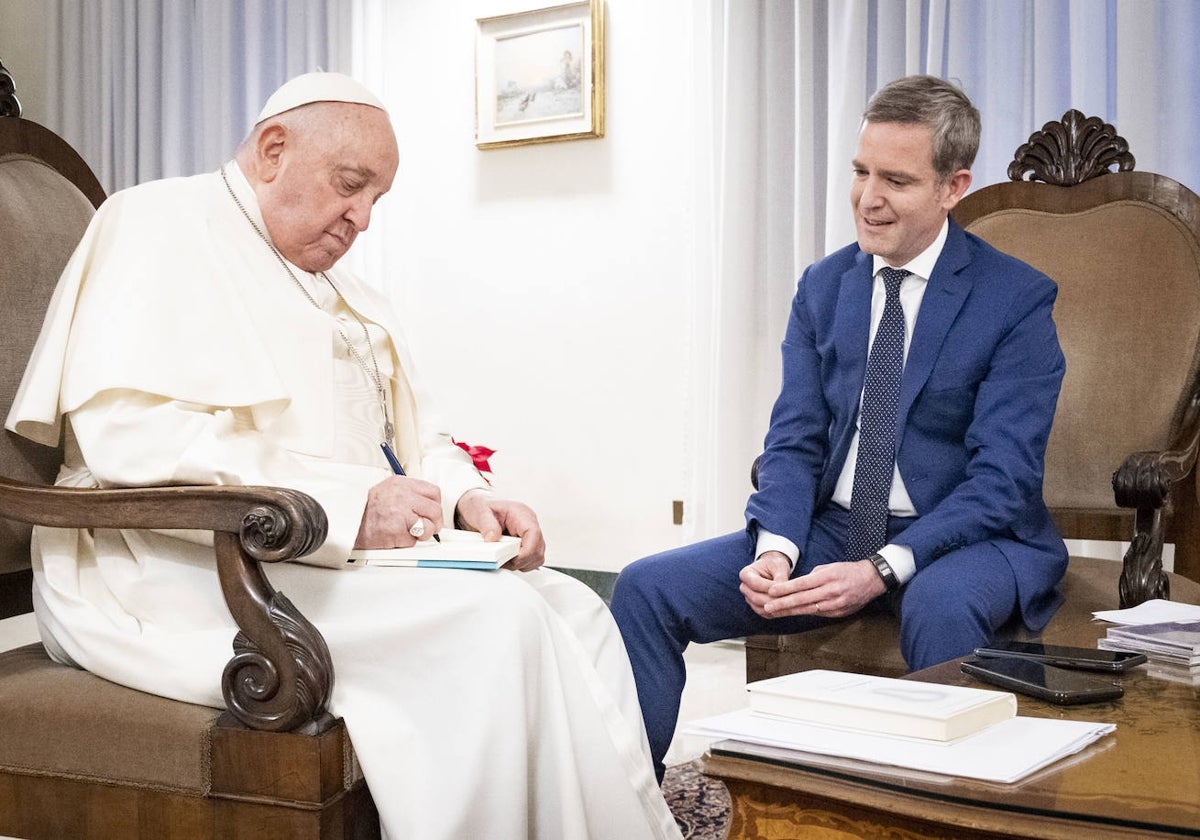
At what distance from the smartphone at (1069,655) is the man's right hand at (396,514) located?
95cm

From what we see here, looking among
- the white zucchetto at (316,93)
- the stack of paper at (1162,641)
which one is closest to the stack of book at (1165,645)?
the stack of paper at (1162,641)

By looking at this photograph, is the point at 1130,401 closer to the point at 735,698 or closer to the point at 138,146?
the point at 735,698

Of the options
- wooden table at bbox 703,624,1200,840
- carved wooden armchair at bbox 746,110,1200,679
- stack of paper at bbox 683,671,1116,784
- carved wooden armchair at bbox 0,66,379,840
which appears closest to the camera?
wooden table at bbox 703,624,1200,840

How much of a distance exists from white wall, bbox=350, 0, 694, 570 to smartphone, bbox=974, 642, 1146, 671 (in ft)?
9.71

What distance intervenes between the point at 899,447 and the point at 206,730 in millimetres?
1553

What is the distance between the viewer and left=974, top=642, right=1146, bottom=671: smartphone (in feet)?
6.00

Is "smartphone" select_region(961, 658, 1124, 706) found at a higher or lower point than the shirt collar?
lower

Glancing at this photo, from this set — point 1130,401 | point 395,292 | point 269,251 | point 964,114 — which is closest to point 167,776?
point 269,251

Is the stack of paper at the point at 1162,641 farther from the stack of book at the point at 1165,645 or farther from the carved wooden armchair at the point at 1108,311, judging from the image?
the carved wooden armchair at the point at 1108,311

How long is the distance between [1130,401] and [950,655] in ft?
3.78

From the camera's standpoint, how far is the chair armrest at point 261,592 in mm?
1739

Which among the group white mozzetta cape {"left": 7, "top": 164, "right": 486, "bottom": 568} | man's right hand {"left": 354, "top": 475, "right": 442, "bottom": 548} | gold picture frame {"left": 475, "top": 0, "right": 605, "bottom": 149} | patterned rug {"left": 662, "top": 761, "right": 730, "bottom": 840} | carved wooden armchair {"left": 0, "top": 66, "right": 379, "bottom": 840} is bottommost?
patterned rug {"left": 662, "top": 761, "right": 730, "bottom": 840}

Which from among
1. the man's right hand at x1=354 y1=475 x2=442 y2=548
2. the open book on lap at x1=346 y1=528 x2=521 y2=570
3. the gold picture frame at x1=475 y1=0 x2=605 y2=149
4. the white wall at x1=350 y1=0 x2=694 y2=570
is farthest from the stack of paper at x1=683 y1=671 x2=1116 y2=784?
the gold picture frame at x1=475 y1=0 x2=605 y2=149

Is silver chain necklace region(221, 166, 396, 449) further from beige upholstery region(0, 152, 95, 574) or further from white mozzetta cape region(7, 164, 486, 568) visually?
beige upholstery region(0, 152, 95, 574)
